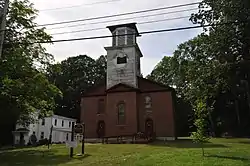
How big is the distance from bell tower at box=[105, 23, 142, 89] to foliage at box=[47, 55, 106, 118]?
27.0 metres

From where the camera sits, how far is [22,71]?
76.0 feet

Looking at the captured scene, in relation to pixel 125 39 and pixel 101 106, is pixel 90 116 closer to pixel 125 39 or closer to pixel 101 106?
pixel 101 106

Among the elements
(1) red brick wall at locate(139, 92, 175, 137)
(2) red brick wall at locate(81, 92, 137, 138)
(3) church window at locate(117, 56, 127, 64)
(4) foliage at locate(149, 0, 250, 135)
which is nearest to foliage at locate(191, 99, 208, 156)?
(4) foliage at locate(149, 0, 250, 135)

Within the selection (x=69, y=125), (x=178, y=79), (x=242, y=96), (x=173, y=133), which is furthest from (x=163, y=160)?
(x=69, y=125)

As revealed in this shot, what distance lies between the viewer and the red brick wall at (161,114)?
116 ft

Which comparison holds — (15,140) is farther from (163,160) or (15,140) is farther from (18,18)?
(163,160)

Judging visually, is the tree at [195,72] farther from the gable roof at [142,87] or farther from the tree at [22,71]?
the tree at [22,71]

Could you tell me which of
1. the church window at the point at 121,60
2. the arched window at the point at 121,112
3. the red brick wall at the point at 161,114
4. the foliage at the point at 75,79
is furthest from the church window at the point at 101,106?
the foliage at the point at 75,79

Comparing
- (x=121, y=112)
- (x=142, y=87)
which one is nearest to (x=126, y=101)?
(x=121, y=112)

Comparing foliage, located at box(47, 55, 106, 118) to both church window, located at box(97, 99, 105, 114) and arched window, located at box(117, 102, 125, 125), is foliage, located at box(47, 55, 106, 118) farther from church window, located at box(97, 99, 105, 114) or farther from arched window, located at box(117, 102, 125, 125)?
arched window, located at box(117, 102, 125, 125)

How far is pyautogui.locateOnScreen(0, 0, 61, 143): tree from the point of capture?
21.9m

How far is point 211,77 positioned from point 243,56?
432 cm

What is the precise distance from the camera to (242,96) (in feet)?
161

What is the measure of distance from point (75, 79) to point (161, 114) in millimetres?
38480
